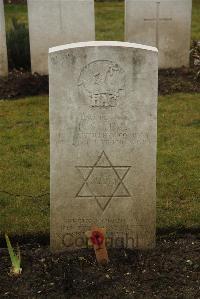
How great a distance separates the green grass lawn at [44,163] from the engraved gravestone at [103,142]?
54cm

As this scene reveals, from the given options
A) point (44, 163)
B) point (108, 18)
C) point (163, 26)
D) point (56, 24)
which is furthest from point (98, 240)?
point (108, 18)

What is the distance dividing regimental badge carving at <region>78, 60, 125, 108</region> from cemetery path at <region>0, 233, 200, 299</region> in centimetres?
113

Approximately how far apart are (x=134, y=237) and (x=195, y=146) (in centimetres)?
235

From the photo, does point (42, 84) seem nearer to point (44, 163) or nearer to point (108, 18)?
point (44, 163)

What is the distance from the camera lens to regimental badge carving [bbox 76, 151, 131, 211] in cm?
421

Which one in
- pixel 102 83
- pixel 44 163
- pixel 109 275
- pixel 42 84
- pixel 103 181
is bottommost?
pixel 109 275

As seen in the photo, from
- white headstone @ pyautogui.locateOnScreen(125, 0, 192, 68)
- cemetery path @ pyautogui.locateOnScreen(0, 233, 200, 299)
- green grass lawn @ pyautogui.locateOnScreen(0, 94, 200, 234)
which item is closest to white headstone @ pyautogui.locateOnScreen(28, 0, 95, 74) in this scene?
white headstone @ pyautogui.locateOnScreen(125, 0, 192, 68)

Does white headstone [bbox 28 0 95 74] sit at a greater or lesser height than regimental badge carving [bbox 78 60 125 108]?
greater

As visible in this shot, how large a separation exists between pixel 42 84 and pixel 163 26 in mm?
2122

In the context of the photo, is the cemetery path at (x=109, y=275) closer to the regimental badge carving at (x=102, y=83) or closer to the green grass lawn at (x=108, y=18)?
the regimental badge carving at (x=102, y=83)

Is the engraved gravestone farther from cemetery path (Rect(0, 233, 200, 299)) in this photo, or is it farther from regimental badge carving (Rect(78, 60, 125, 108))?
cemetery path (Rect(0, 233, 200, 299))

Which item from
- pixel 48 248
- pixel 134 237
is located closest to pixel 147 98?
pixel 134 237

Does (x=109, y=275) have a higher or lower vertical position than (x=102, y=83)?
lower

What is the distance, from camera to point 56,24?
8.85m
